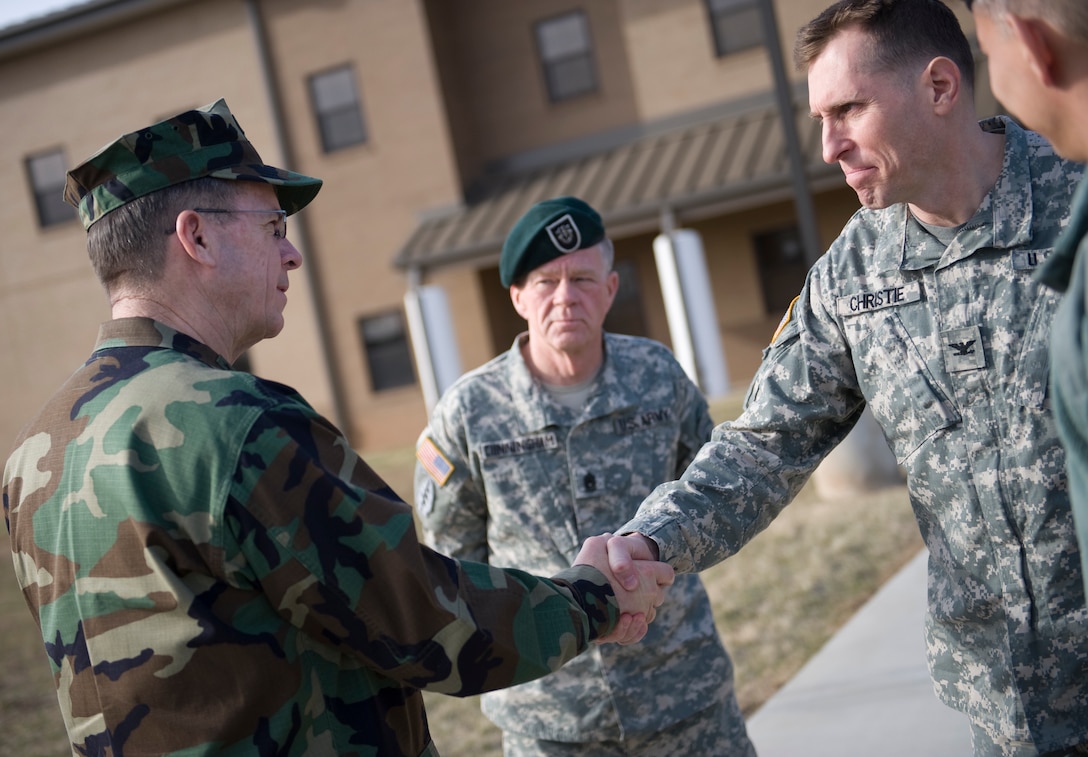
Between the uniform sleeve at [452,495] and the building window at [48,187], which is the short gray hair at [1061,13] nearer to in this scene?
the uniform sleeve at [452,495]

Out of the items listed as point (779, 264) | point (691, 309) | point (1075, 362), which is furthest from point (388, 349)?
point (1075, 362)

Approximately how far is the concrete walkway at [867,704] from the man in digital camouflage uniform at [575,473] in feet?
4.25

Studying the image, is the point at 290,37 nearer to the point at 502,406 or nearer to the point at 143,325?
the point at 502,406

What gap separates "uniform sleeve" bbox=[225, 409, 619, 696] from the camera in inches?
73.8

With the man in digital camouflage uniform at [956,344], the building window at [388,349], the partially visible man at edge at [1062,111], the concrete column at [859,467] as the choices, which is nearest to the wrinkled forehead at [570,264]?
the man in digital camouflage uniform at [956,344]

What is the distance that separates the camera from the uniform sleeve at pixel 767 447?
2.66 metres

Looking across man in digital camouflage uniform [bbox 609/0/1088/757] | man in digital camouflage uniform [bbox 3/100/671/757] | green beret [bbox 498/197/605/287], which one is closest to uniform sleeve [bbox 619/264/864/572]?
man in digital camouflage uniform [bbox 609/0/1088/757]

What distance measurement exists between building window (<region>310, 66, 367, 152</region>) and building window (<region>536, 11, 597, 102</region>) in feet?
10.5

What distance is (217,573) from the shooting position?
73.6 inches

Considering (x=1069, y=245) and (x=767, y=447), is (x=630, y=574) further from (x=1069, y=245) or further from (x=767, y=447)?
(x=1069, y=245)

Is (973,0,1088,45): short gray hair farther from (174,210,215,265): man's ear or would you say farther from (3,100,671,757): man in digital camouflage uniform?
(174,210,215,265): man's ear

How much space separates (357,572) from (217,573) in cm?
23

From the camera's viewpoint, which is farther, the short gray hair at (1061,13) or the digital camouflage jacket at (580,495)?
the digital camouflage jacket at (580,495)

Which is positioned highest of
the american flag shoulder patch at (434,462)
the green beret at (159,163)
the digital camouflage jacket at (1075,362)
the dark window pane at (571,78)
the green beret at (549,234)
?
the dark window pane at (571,78)
